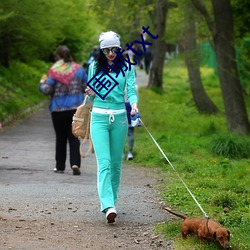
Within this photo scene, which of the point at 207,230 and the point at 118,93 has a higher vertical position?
the point at 118,93

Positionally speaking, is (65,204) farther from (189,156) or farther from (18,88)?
(18,88)

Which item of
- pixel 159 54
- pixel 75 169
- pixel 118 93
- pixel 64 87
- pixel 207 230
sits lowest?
pixel 159 54

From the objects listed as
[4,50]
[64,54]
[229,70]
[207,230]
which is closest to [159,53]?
[4,50]

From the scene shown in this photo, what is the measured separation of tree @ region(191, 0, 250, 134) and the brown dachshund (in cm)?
1012

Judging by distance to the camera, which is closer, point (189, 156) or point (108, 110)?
point (108, 110)

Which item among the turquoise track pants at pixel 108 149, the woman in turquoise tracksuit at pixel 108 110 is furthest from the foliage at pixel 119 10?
the turquoise track pants at pixel 108 149

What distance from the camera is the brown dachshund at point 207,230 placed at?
6020 mm

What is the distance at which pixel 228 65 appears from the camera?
16.3 metres

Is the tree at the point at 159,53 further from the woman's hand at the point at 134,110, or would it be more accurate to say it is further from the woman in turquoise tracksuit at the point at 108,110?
the woman's hand at the point at 134,110

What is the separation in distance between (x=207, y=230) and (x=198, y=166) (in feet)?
19.0

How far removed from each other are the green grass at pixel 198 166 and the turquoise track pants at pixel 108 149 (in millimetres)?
643

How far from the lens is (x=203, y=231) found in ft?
20.5

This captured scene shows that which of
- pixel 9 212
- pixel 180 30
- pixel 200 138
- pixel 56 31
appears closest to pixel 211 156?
pixel 200 138

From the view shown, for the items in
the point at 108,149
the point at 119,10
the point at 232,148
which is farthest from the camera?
the point at 119,10
